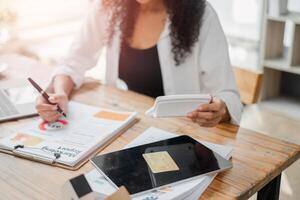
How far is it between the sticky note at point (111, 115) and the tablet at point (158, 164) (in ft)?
0.69

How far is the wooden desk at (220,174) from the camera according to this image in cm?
89

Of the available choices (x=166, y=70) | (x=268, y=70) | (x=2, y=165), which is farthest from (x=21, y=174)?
(x=268, y=70)

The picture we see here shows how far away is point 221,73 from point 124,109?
1.16 feet

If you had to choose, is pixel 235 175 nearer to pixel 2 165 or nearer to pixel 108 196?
A: pixel 108 196

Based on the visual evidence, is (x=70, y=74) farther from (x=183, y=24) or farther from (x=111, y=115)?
(x=183, y=24)

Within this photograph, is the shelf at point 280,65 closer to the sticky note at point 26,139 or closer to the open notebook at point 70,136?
the open notebook at point 70,136

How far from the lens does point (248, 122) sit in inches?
112

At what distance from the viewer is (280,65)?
2.93 m

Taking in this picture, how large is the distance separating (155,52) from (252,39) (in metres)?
1.75

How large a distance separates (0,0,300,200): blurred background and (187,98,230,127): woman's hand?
4.63 ft

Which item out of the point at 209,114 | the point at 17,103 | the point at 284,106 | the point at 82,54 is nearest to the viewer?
the point at 209,114

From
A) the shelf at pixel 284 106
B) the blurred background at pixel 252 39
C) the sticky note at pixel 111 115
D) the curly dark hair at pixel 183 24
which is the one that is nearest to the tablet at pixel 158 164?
the sticky note at pixel 111 115

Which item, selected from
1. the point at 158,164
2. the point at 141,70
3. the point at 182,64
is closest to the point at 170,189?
the point at 158,164

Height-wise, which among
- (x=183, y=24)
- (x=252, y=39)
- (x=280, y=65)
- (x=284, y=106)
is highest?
(x=183, y=24)
